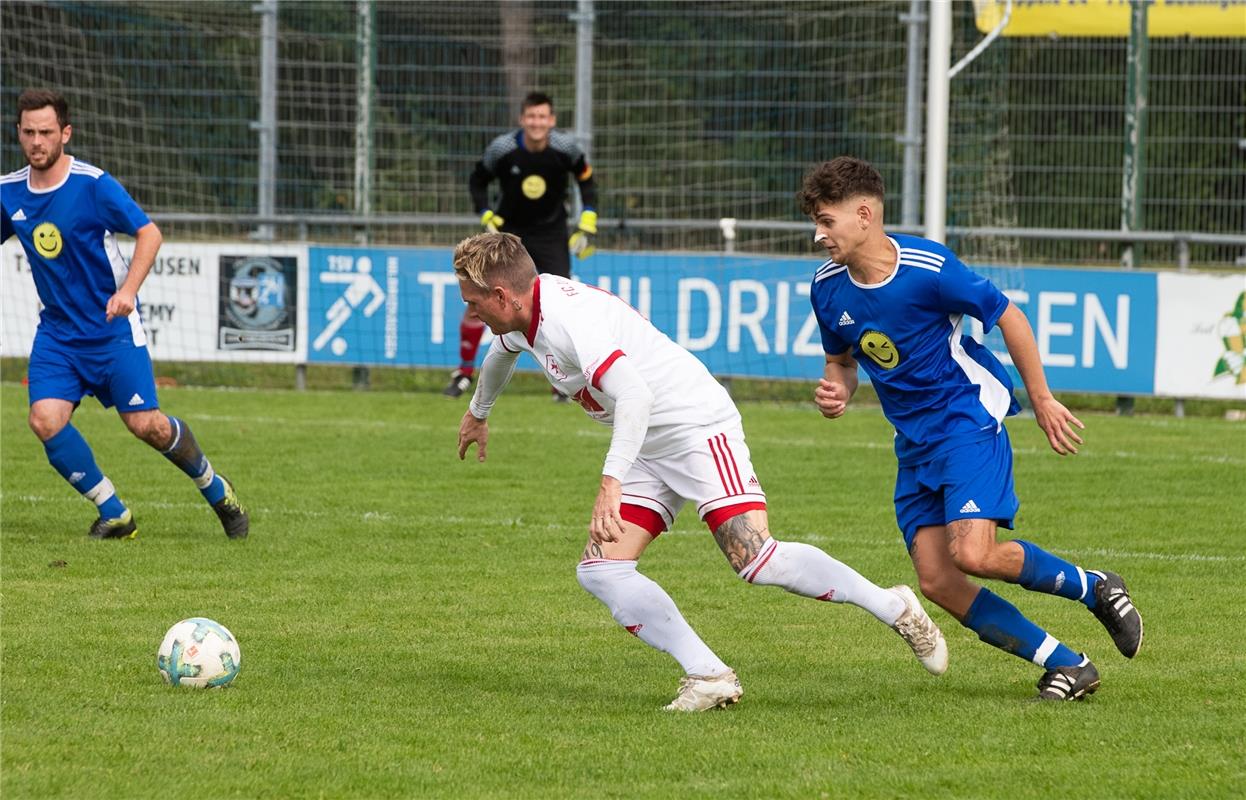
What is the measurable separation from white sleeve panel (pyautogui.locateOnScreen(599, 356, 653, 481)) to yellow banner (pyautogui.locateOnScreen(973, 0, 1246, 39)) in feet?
36.3

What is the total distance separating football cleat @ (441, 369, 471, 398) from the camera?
14852 millimetres

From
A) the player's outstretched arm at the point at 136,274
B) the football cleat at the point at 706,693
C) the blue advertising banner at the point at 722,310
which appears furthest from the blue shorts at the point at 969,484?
the blue advertising banner at the point at 722,310

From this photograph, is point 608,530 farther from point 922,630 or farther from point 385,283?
point 385,283

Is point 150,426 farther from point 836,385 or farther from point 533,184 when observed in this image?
point 533,184

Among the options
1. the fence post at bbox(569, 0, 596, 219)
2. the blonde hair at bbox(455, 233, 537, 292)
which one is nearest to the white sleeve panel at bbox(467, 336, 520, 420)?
the blonde hair at bbox(455, 233, 537, 292)

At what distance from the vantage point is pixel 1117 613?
5695mm

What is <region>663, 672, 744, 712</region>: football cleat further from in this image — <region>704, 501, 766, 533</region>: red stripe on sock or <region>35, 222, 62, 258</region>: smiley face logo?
<region>35, 222, 62, 258</region>: smiley face logo

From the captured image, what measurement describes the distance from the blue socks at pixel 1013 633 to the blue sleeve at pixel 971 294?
888mm

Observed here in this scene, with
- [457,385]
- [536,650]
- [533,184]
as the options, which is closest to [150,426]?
[536,650]

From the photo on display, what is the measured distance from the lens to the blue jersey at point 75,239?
8.38 m

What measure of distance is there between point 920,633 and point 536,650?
1464mm

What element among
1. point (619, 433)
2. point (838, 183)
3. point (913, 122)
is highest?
point (913, 122)

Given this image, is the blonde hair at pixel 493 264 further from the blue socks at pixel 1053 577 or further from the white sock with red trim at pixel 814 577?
the blue socks at pixel 1053 577

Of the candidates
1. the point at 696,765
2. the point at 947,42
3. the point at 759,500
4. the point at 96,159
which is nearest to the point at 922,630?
the point at 759,500
